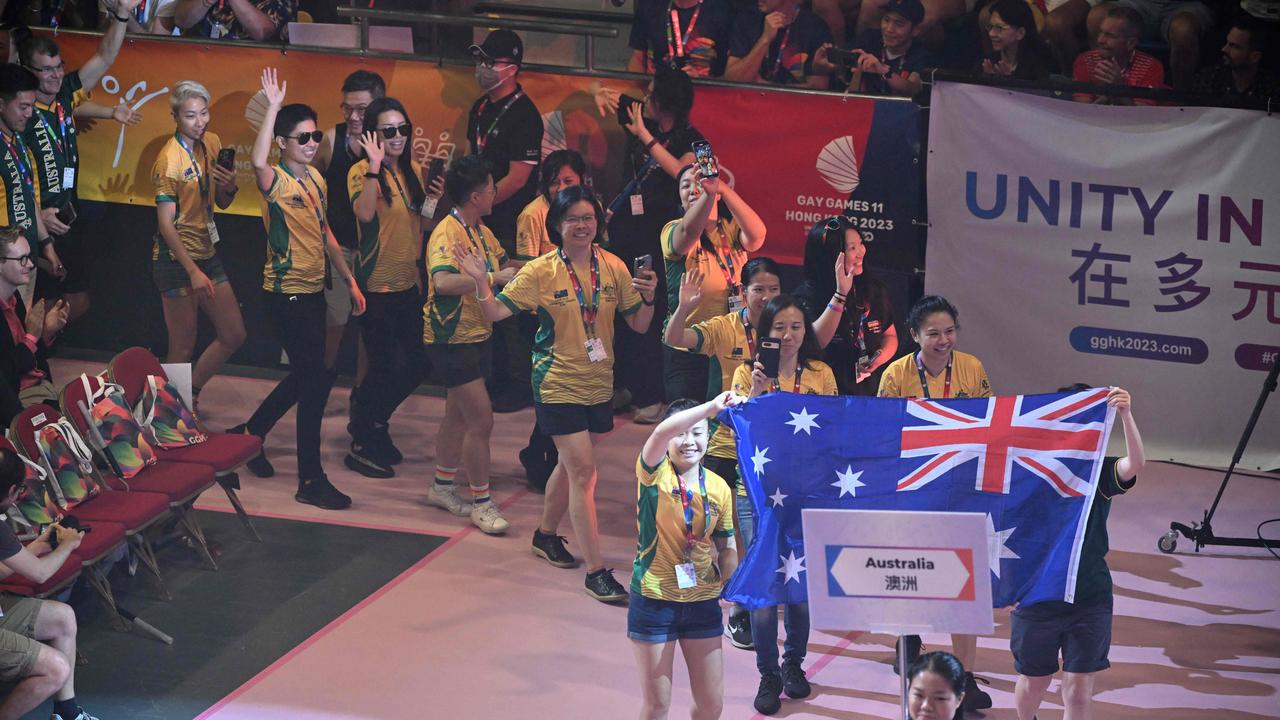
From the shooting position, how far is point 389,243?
8.77 m

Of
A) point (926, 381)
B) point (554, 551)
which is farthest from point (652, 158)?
point (926, 381)

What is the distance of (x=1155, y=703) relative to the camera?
649 cm

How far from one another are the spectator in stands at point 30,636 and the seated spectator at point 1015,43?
582cm

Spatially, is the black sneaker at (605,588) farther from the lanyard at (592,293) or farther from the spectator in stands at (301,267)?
the spectator in stands at (301,267)

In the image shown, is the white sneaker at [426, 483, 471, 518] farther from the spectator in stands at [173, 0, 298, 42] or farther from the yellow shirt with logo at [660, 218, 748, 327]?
the spectator in stands at [173, 0, 298, 42]

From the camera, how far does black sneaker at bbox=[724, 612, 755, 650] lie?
6.96 meters

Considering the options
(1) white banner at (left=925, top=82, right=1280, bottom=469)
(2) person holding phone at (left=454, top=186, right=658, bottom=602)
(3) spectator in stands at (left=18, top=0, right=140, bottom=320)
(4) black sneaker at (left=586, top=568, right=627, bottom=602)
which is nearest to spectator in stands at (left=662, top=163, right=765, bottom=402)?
(2) person holding phone at (left=454, top=186, right=658, bottom=602)

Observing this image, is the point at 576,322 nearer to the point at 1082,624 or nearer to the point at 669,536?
the point at 669,536

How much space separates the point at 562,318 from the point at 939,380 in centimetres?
189

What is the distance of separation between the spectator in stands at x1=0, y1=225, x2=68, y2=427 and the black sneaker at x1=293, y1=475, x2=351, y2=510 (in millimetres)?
1451

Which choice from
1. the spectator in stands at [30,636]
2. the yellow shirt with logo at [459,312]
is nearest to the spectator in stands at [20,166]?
the yellow shirt with logo at [459,312]

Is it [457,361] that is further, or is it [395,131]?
[395,131]

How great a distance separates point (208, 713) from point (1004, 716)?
11.0 ft

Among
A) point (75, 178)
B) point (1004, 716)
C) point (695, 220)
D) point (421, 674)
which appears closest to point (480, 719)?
point (421, 674)
